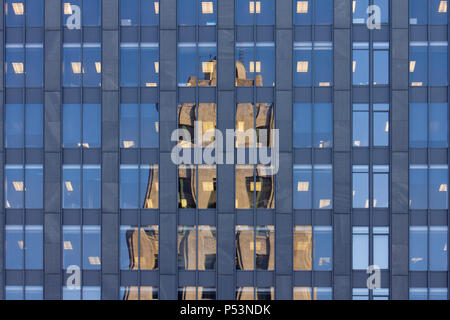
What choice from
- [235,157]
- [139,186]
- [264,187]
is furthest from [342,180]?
[139,186]

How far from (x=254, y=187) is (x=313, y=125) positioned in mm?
4185

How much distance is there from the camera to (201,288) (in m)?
17.3

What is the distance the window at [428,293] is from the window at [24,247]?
717 inches

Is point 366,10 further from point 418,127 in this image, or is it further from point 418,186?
point 418,186

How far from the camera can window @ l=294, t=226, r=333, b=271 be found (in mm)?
17250

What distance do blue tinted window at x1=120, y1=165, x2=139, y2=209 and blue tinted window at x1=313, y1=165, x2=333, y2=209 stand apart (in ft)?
28.8

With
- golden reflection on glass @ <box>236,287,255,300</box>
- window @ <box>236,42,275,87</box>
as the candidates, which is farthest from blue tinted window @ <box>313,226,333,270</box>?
window @ <box>236,42,275,87</box>

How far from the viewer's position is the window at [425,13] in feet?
57.3

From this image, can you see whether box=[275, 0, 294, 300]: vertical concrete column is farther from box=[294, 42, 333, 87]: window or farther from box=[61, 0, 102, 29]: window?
box=[61, 0, 102, 29]: window

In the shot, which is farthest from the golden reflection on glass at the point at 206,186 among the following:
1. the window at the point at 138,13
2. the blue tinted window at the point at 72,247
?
the window at the point at 138,13

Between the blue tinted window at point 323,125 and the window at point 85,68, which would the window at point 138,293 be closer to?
the window at point 85,68

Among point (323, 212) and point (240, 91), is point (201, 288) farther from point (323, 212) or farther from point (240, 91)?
point (240, 91)

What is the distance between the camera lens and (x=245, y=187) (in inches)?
681

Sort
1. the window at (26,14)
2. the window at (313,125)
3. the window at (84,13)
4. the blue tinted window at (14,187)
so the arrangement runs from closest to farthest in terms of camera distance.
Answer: the window at (313,125) → the blue tinted window at (14,187) → the window at (84,13) → the window at (26,14)
